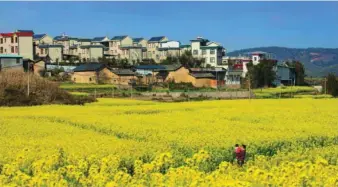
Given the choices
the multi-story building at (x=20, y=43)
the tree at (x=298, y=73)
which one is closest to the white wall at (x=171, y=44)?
the tree at (x=298, y=73)

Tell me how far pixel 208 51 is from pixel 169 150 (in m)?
103

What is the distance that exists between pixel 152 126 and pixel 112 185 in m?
14.6

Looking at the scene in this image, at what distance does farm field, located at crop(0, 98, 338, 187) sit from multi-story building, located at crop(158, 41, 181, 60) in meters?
100

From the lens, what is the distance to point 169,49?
13250cm

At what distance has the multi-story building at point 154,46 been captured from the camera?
137 meters

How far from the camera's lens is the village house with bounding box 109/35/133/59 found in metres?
128

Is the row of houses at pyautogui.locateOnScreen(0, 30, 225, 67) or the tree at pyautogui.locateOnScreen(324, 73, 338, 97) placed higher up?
the row of houses at pyautogui.locateOnScreen(0, 30, 225, 67)

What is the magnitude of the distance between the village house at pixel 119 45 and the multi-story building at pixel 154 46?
21.2 ft

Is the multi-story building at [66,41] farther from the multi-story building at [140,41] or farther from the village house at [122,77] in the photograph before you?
the village house at [122,77]

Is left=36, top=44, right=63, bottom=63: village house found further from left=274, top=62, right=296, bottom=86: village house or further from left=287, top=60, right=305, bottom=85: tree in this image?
left=287, top=60, right=305, bottom=85: tree

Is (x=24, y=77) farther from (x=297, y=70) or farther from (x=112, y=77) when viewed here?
(x=297, y=70)

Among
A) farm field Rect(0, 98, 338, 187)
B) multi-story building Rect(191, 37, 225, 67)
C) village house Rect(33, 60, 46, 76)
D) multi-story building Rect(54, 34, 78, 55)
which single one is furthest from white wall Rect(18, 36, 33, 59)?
farm field Rect(0, 98, 338, 187)

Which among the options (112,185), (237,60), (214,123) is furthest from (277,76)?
(112,185)

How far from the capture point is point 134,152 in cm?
1678
